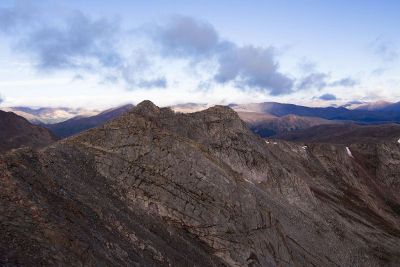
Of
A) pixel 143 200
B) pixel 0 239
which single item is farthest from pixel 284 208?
pixel 0 239

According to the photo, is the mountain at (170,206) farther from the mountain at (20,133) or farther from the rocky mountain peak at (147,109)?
the mountain at (20,133)

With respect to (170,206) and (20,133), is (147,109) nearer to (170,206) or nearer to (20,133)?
(170,206)

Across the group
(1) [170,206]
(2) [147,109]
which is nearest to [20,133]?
(2) [147,109]

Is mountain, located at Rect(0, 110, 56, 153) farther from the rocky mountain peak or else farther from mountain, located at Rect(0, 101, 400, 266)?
the rocky mountain peak

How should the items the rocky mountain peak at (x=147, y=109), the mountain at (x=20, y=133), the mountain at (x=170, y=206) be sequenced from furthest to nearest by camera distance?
the mountain at (x=20, y=133) → the rocky mountain peak at (x=147, y=109) → the mountain at (x=170, y=206)

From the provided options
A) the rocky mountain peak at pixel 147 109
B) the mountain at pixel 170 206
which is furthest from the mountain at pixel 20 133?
the rocky mountain peak at pixel 147 109

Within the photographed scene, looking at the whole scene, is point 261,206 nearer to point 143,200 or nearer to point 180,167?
point 180,167
